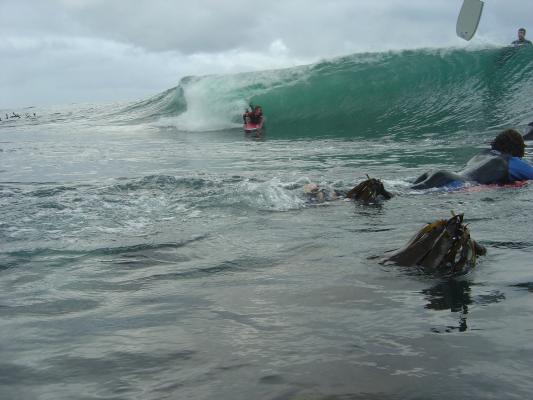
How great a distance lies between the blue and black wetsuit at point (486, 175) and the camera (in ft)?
23.6

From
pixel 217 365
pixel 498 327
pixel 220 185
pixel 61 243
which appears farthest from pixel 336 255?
pixel 220 185

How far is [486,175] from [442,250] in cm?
388

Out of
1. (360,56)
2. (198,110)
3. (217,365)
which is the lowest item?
(217,365)

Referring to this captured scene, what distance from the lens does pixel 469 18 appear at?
1831 cm

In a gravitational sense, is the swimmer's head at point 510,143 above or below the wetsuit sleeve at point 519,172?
above

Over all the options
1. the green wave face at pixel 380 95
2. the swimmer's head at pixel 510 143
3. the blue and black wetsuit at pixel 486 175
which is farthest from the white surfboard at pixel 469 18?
the blue and black wetsuit at pixel 486 175

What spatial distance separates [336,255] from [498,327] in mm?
1705

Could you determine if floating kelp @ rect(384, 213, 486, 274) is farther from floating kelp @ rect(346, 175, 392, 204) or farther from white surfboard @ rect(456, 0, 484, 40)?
white surfboard @ rect(456, 0, 484, 40)

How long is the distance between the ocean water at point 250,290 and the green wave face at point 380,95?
302 inches

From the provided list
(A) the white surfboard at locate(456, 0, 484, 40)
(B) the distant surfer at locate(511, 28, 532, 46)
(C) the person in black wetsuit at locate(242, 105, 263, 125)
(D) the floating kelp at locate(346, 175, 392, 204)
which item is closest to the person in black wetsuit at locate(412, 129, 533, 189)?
(D) the floating kelp at locate(346, 175, 392, 204)

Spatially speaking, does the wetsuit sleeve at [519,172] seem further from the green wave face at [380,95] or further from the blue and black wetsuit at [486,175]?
the green wave face at [380,95]

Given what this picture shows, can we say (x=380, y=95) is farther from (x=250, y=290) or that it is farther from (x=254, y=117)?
(x=250, y=290)

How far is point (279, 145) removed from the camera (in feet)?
49.4

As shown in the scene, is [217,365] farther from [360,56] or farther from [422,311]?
[360,56]
